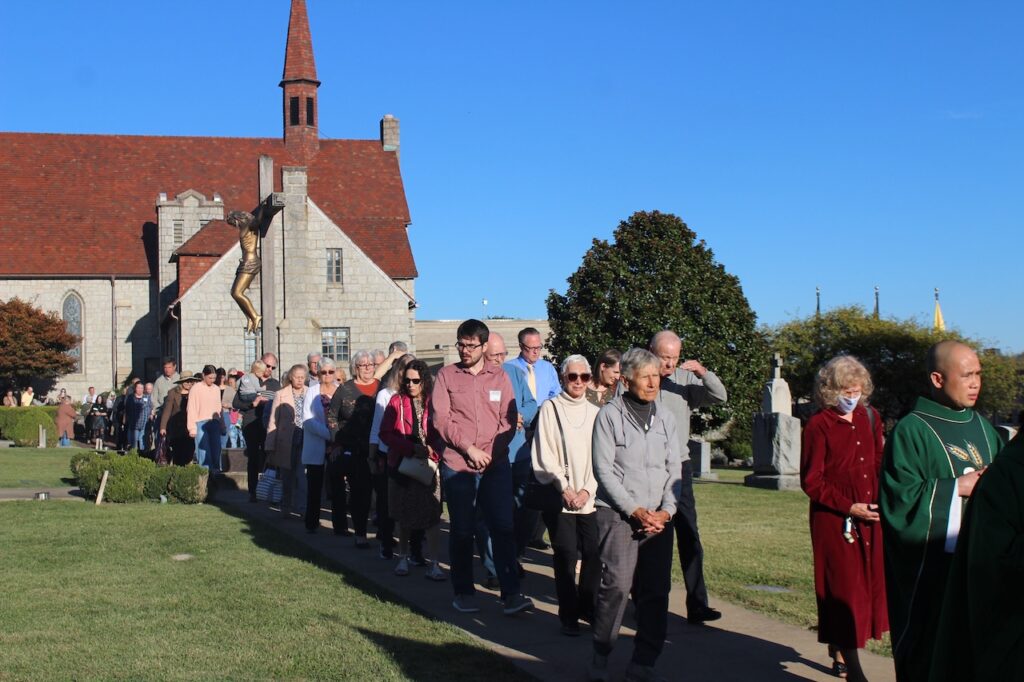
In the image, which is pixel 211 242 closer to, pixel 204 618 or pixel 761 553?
pixel 761 553

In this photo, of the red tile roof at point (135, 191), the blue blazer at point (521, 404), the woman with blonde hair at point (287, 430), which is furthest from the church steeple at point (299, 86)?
the blue blazer at point (521, 404)

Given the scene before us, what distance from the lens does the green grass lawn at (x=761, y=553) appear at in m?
8.21

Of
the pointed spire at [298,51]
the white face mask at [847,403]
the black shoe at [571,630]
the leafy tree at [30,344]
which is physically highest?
the pointed spire at [298,51]

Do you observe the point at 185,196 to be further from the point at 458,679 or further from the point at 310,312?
the point at 458,679

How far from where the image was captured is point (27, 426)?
3250cm

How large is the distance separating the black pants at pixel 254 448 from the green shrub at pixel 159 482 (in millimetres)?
1042

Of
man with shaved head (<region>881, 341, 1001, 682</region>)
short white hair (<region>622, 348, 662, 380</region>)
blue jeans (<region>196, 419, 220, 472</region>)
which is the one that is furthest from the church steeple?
man with shaved head (<region>881, 341, 1001, 682</region>)

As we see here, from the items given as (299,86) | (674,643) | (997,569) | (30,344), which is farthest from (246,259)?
(299,86)

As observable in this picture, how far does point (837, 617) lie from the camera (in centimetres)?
613

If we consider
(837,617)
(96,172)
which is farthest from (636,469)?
(96,172)

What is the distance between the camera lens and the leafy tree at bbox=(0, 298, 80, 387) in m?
48.2

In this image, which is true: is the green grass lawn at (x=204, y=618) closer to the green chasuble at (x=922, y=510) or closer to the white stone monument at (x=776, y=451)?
the green chasuble at (x=922, y=510)

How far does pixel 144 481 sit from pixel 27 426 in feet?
64.9

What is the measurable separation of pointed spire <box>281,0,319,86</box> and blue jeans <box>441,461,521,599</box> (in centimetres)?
5234
